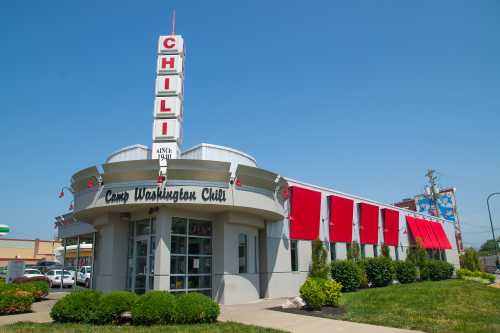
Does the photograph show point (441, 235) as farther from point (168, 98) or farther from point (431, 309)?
point (168, 98)

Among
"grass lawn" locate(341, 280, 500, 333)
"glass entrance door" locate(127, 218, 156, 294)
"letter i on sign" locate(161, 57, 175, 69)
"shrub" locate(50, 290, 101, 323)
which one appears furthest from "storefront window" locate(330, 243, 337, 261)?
"shrub" locate(50, 290, 101, 323)

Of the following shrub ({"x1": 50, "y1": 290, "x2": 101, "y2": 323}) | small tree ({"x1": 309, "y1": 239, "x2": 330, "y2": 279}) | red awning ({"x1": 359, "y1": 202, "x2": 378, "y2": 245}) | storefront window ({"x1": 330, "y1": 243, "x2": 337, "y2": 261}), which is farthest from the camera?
red awning ({"x1": 359, "y1": 202, "x2": 378, "y2": 245})

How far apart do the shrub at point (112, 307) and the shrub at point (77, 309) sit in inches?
6.6

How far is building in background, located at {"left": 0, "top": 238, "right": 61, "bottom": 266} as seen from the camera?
230 feet

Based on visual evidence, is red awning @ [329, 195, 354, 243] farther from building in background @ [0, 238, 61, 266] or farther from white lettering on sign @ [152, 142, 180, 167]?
building in background @ [0, 238, 61, 266]

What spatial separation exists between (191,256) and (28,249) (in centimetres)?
6926

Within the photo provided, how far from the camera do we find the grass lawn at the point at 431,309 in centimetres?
1218

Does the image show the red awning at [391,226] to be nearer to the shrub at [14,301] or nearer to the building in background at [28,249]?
the shrub at [14,301]

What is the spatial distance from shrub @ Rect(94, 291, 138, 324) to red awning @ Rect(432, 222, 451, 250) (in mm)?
37197

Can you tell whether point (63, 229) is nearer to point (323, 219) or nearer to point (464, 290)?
point (323, 219)

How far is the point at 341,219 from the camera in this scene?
89.0ft

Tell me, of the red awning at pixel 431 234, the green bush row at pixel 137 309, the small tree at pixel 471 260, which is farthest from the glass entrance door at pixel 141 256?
the small tree at pixel 471 260

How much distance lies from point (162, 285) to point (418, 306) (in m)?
10.3

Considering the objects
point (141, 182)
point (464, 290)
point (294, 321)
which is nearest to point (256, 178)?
point (141, 182)
